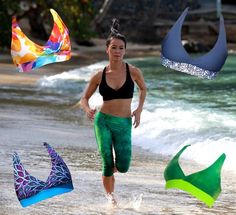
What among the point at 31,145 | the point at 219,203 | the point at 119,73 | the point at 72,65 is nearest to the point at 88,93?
the point at 119,73

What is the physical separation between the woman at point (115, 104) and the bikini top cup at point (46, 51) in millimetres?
454

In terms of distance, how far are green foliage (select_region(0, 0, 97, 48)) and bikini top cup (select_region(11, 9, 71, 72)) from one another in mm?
24536

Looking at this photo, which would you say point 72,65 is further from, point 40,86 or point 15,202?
point 15,202

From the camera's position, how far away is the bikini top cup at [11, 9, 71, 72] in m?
6.70

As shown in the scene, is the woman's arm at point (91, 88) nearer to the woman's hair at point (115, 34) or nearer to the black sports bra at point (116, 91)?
the black sports bra at point (116, 91)

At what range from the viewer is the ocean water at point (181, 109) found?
33.9ft

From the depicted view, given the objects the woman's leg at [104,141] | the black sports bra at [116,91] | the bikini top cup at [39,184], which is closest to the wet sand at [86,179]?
the bikini top cup at [39,184]

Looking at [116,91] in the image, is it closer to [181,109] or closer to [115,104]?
[115,104]

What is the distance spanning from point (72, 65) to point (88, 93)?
72.4 feet

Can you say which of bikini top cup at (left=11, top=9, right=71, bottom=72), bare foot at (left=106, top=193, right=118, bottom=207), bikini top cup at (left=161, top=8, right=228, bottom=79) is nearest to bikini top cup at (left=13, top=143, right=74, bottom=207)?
bare foot at (left=106, top=193, right=118, bottom=207)

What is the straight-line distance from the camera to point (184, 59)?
6.28m

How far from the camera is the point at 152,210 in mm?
6488

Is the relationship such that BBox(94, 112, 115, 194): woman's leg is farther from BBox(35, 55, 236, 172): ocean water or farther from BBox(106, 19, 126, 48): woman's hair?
BBox(35, 55, 236, 172): ocean water

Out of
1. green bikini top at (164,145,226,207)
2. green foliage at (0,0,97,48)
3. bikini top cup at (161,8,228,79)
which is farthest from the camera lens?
green foliage at (0,0,97,48)
